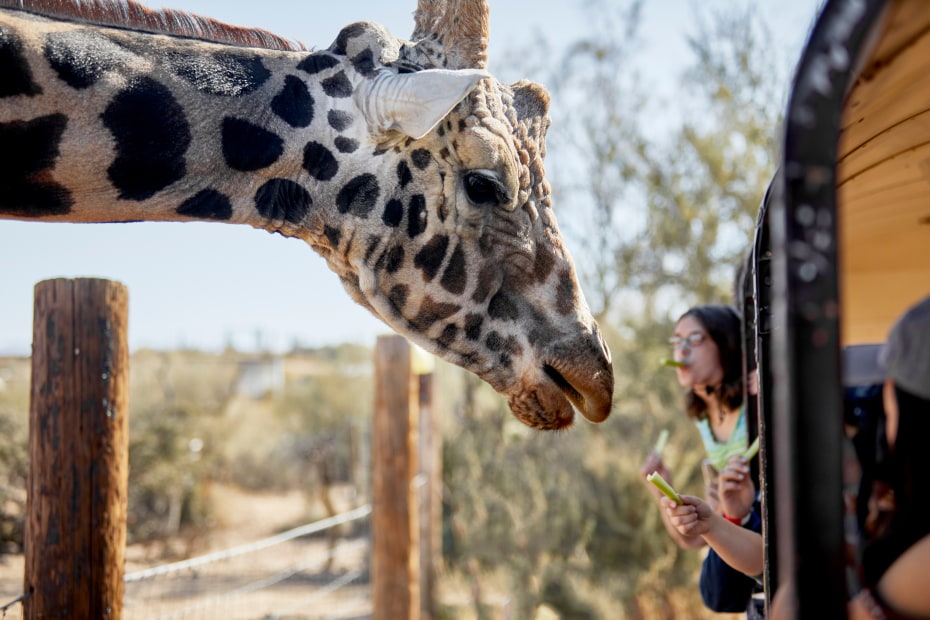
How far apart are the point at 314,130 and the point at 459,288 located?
0.65 m

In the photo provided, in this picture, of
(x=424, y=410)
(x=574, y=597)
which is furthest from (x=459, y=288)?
(x=574, y=597)

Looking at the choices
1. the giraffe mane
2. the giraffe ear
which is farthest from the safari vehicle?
the giraffe mane

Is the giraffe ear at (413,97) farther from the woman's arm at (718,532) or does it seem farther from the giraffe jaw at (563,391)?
the woman's arm at (718,532)

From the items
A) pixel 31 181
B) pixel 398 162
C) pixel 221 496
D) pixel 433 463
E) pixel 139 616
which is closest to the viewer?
pixel 31 181

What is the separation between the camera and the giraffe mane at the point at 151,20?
209cm

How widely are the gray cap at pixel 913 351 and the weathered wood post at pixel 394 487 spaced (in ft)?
12.3

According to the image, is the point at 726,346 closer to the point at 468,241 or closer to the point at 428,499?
the point at 468,241

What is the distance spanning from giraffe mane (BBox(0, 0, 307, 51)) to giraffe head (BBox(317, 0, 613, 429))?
0.25 meters

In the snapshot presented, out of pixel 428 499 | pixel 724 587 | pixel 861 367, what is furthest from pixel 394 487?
pixel 861 367

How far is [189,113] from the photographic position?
2078mm

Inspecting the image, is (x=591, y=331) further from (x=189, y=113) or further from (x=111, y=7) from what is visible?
(x=111, y=7)

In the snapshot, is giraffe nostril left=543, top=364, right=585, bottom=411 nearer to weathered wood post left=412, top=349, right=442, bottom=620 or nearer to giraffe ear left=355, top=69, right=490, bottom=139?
giraffe ear left=355, top=69, right=490, bottom=139

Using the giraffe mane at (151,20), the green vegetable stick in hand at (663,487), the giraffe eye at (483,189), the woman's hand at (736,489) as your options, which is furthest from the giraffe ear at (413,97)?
the woman's hand at (736,489)

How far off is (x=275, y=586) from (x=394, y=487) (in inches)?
218
